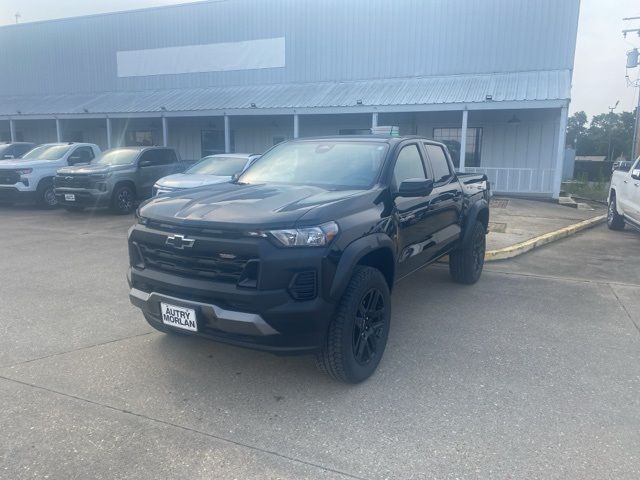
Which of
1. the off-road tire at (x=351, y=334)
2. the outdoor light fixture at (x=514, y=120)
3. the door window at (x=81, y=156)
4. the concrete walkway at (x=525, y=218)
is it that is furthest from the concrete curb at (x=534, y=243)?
the door window at (x=81, y=156)

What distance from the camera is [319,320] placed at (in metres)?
3.17

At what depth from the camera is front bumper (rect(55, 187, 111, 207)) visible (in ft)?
37.8

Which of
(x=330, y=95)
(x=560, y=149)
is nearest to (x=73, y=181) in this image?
(x=330, y=95)

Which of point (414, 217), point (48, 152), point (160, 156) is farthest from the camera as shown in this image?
point (48, 152)

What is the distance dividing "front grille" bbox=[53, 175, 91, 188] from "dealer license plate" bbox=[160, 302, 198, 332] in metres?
9.38

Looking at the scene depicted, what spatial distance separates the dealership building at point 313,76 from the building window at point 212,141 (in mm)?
65

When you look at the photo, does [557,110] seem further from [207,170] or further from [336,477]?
[336,477]

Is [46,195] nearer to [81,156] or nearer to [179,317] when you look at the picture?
[81,156]

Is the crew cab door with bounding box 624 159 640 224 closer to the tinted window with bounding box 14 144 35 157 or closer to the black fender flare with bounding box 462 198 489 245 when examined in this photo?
the black fender flare with bounding box 462 198 489 245

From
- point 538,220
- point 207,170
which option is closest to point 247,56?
point 207,170

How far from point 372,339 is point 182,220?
1.64 metres

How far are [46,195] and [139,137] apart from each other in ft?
39.6

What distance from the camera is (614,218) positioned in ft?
35.0

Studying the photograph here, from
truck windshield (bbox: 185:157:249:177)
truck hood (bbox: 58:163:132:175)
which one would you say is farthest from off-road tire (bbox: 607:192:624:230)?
truck hood (bbox: 58:163:132:175)
